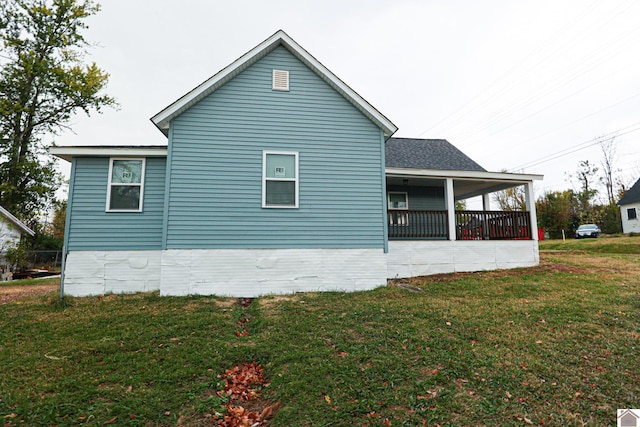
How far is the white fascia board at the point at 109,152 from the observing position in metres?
8.48

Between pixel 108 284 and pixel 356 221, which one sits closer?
pixel 108 284

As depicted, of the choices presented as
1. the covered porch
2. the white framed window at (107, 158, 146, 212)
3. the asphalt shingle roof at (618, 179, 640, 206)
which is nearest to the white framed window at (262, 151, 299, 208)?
the white framed window at (107, 158, 146, 212)

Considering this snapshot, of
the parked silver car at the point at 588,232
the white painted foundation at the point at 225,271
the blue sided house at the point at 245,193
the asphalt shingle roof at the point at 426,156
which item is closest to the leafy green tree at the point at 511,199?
the parked silver car at the point at 588,232

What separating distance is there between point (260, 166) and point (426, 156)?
810 cm

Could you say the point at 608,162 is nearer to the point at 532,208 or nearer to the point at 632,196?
the point at 632,196

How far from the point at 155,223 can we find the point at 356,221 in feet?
18.0

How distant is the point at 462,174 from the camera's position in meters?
11.5

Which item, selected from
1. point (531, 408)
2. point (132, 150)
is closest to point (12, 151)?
point (132, 150)

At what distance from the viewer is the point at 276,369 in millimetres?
4410

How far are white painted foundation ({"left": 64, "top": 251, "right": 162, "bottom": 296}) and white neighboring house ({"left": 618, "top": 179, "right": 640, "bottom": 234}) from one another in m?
38.0

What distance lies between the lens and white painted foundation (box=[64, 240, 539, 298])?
323 inches

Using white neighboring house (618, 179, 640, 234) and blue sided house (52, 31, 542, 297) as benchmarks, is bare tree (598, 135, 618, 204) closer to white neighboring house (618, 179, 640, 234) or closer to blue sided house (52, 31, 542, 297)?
white neighboring house (618, 179, 640, 234)

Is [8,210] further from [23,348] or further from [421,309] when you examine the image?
[421,309]

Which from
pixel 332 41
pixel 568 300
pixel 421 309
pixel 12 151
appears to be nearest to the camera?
pixel 421 309
